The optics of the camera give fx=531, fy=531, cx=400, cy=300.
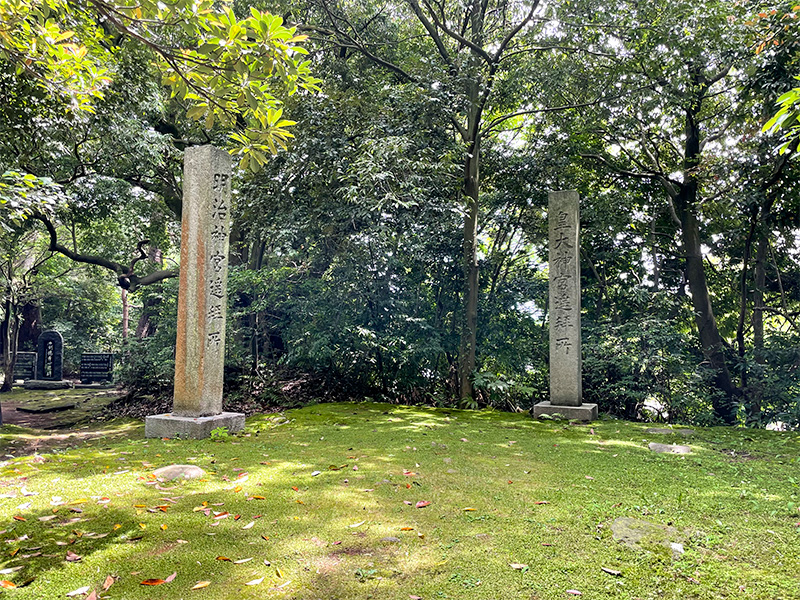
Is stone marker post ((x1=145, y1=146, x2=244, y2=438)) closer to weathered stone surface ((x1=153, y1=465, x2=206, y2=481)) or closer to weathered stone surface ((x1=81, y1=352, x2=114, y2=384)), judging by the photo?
weathered stone surface ((x1=153, y1=465, x2=206, y2=481))

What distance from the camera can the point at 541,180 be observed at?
944cm

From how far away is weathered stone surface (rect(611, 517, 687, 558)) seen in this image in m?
2.56

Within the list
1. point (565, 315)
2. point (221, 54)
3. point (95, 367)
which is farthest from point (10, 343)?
point (221, 54)

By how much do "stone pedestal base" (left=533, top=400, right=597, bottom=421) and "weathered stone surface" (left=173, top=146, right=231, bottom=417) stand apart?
4.20 metres

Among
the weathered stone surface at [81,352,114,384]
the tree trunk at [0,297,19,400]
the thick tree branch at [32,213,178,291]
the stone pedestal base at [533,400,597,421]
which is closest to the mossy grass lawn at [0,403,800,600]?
the stone pedestal base at [533,400,597,421]

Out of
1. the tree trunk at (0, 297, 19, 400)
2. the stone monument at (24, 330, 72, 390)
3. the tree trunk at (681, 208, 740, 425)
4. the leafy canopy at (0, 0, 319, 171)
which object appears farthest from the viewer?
the stone monument at (24, 330, 72, 390)

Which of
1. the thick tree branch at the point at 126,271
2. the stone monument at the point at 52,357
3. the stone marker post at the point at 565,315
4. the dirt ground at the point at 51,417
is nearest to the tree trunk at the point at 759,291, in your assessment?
the stone marker post at the point at 565,315

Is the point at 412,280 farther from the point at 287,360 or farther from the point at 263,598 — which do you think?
the point at 263,598

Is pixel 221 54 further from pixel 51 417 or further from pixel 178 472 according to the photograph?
pixel 51 417

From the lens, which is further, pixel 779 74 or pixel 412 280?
pixel 412 280

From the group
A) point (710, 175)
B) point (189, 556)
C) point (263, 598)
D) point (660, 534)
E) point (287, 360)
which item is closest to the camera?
point (263, 598)

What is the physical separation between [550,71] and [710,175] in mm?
2952

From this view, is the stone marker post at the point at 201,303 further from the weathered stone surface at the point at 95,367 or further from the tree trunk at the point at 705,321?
the weathered stone surface at the point at 95,367

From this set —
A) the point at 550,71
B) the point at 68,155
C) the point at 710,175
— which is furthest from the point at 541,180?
the point at 68,155
